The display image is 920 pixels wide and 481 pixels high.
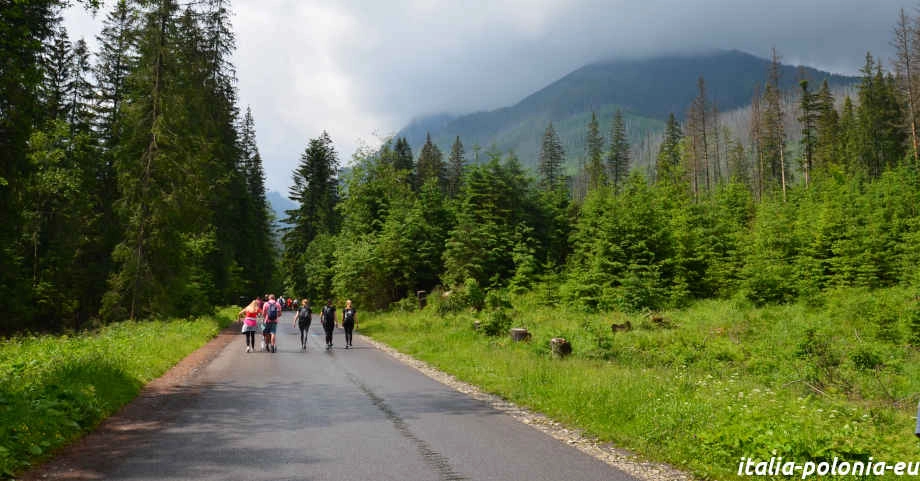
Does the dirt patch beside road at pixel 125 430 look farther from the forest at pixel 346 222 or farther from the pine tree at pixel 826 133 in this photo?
the pine tree at pixel 826 133

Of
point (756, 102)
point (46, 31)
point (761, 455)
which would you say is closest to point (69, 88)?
point (46, 31)

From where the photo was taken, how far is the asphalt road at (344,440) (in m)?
6.02

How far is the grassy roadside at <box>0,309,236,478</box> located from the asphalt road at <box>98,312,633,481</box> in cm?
99

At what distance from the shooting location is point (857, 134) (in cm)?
5744

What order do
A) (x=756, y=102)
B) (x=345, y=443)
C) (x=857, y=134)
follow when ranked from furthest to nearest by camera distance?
(x=756, y=102)
(x=857, y=134)
(x=345, y=443)

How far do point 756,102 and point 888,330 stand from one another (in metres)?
73.0

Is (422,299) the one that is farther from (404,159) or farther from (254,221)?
(404,159)

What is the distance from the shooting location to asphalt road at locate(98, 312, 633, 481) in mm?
6020

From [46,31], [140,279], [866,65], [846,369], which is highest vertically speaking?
[866,65]

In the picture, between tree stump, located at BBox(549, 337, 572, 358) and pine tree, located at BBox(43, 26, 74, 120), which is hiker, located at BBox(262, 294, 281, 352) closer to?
tree stump, located at BBox(549, 337, 572, 358)

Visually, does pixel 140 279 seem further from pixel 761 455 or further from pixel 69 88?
pixel 761 455

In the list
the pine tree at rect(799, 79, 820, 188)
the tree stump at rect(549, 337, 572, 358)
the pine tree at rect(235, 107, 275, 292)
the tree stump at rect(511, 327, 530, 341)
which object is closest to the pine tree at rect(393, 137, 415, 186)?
the pine tree at rect(235, 107, 275, 292)

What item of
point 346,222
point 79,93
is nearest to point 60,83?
point 79,93

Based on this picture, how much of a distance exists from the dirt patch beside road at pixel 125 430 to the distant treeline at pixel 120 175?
341 inches
